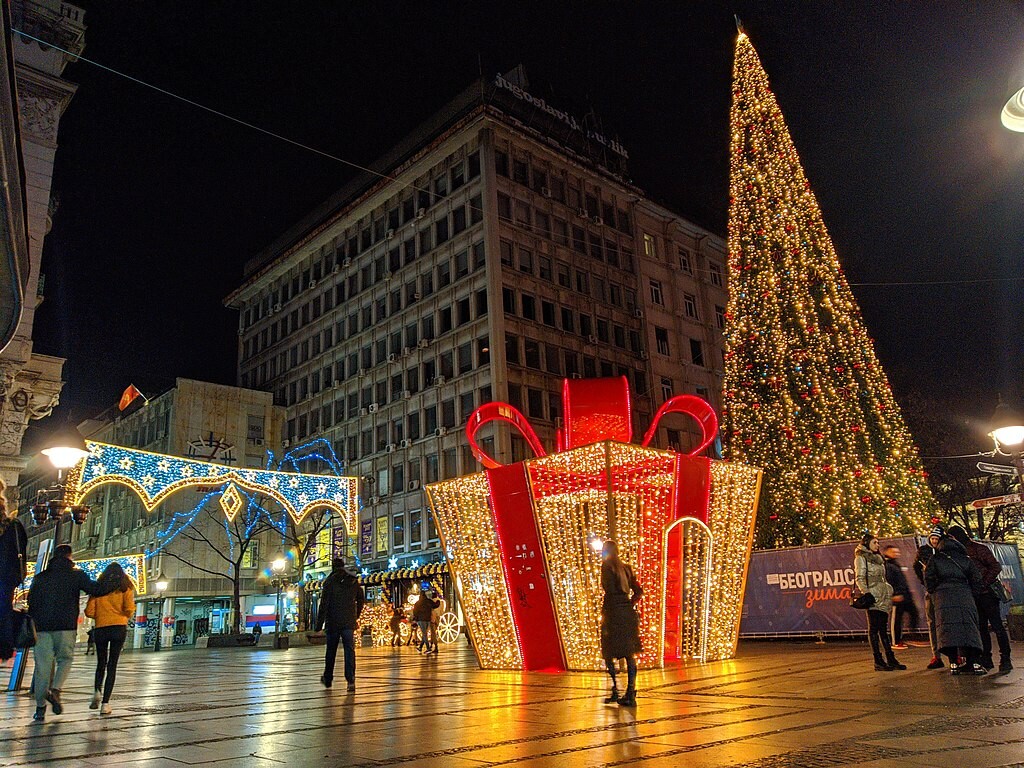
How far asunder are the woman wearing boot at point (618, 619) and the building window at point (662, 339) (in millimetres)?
40250

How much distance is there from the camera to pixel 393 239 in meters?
47.3

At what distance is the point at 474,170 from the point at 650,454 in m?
33.7

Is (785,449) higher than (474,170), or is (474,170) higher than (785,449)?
(474,170)

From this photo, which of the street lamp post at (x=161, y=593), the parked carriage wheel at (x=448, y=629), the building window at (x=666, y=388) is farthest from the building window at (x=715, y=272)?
the street lamp post at (x=161, y=593)

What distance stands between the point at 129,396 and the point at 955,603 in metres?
59.5

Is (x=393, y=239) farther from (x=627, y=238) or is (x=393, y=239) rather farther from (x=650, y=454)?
(x=650, y=454)

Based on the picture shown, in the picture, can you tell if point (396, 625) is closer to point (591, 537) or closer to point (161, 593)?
point (591, 537)

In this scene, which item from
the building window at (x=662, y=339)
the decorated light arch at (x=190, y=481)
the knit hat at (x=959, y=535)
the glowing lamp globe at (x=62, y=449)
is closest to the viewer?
the knit hat at (x=959, y=535)

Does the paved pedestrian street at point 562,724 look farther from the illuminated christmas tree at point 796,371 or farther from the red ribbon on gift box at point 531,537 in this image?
the illuminated christmas tree at point 796,371

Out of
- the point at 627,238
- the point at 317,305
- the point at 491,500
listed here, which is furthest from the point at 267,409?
the point at 491,500

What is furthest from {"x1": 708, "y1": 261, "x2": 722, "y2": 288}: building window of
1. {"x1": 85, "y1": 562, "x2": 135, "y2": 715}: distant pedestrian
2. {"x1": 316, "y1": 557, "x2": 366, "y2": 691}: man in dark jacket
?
{"x1": 85, "y1": 562, "x2": 135, "y2": 715}: distant pedestrian

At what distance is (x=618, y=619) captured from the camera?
8.27 metres

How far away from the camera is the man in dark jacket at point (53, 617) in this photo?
796cm

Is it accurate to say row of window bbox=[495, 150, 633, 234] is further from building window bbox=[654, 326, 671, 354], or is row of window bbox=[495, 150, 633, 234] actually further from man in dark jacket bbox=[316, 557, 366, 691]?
man in dark jacket bbox=[316, 557, 366, 691]
